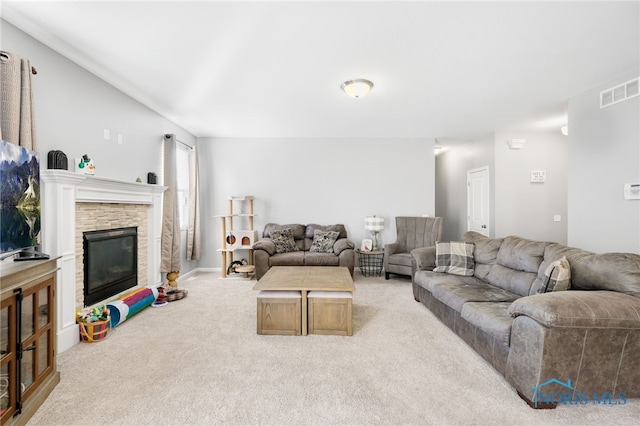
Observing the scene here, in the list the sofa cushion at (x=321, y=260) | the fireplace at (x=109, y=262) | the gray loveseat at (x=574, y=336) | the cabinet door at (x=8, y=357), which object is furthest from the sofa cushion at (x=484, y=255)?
the fireplace at (x=109, y=262)

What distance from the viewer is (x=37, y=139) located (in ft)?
7.50

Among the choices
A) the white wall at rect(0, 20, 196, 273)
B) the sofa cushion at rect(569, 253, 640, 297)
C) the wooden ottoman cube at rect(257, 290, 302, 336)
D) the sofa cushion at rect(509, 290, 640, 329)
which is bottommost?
the wooden ottoman cube at rect(257, 290, 302, 336)

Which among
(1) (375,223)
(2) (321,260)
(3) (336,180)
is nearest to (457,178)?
(1) (375,223)

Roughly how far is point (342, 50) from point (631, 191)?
10.8 ft

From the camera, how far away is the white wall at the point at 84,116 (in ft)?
7.54

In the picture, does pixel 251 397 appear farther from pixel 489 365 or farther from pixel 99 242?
pixel 99 242

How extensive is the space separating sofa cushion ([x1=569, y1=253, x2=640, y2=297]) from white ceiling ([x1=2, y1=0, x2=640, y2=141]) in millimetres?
1776

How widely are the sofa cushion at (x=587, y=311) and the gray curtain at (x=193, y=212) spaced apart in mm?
4833

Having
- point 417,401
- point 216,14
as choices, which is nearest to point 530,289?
point 417,401

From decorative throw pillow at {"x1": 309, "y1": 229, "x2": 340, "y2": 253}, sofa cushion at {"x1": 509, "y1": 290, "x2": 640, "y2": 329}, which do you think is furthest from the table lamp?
sofa cushion at {"x1": 509, "y1": 290, "x2": 640, "y2": 329}

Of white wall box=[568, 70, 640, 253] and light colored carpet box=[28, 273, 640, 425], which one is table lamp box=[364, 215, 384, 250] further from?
white wall box=[568, 70, 640, 253]

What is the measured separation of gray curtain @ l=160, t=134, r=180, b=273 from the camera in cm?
401

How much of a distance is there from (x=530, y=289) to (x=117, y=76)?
4.63m

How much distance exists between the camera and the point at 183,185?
16.3 feet
